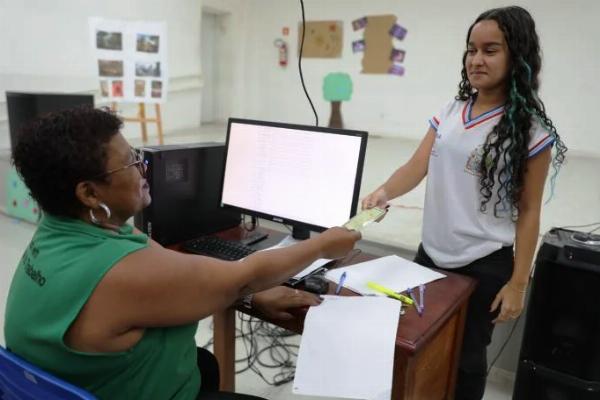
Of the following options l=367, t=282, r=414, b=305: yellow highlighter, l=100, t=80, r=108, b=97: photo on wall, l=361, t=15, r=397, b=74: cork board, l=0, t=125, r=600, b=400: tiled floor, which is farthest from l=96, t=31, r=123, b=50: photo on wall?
l=361, t=15, r=397, b=74: cork board

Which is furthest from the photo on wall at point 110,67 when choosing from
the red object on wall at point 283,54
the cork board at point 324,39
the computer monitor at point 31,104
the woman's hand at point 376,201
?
the red object on wall at point 283,54

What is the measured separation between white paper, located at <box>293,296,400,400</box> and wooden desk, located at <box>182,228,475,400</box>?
1.6 inches

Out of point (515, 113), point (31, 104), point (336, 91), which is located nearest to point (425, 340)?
point (515, 113)

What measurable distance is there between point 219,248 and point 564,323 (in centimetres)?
106

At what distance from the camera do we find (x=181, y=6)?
Result: 262 inches

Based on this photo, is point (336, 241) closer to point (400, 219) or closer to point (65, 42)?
point (400, 219)

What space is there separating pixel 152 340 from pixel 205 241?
747mm

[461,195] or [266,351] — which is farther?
[266,351]

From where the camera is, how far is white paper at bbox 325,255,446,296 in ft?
4.01

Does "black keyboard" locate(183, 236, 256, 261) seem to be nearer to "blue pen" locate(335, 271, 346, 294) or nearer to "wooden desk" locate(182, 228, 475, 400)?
"wooden desk" locate(182, 228, 475, 400)

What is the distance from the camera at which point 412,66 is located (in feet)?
21.9

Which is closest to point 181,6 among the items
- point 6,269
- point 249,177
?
point 6,269

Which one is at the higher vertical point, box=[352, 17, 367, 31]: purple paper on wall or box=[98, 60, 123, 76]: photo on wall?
box=[352, 17, 367, 31]: purple paper on wall

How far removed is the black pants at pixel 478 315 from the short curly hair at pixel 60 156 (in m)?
1.01
